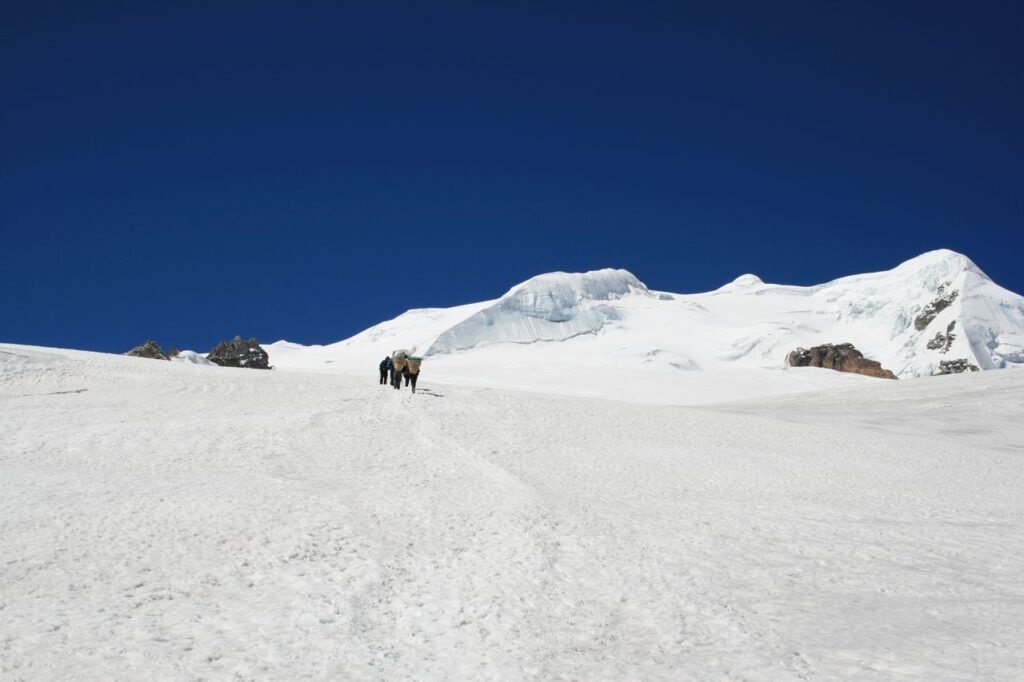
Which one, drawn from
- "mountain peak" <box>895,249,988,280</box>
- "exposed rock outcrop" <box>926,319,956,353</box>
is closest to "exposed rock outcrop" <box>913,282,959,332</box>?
"exposed rock outcrop" <box>926,319,956,353</box>

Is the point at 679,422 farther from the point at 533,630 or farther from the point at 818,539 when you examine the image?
the point at 533,630

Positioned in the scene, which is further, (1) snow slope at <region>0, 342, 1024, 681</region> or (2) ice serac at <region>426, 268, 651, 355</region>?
(2) ice serac at <region>426, 268, 651, 355</region>

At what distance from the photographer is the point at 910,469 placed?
50.8 feet

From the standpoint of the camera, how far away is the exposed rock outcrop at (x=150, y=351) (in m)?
40.2

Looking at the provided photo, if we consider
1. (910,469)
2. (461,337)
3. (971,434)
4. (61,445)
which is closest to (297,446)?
(61,445)

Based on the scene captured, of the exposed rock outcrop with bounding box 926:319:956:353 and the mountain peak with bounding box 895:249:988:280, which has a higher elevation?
the mountain peak with bounding box 895:249:988:280

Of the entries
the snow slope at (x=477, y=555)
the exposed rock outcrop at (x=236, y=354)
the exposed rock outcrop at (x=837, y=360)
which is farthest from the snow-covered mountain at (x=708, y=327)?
the snow slope at (x=477, y=555)

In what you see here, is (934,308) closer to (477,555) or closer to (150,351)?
(150,351)

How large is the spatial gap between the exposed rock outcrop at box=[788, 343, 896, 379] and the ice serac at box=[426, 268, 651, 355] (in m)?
48.0

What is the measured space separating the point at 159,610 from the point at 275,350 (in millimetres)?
116948

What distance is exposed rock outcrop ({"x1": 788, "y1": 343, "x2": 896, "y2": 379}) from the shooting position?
239ft

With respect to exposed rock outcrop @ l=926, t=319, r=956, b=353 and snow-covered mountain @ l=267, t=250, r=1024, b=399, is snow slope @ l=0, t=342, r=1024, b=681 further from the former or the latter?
exposed rock outcrop @ l=926, t=319, r=956, b=353

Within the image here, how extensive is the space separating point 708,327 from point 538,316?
27.0 meters

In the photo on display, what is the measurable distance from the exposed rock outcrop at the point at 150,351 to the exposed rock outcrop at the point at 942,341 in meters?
103
